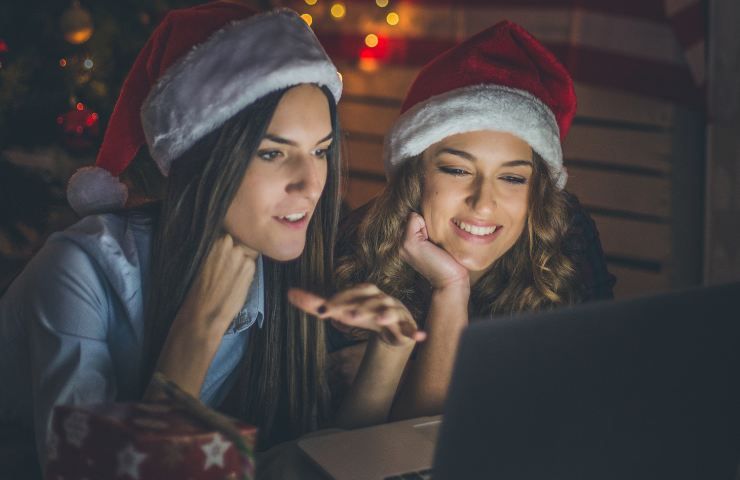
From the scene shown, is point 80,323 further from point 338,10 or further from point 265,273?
point 338,10

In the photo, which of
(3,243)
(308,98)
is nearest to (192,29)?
(308,98)

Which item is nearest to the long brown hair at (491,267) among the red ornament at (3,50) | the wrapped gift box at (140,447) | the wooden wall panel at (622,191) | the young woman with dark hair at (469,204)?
the young woman with dark hair at (469,204)

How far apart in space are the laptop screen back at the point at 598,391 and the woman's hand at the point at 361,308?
33 cm

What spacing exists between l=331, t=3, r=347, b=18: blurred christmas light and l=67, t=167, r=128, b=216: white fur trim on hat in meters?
2.81

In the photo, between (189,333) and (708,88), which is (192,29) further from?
(708,88)

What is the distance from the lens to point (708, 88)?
281 centimetres

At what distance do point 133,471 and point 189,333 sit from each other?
43 centimetres

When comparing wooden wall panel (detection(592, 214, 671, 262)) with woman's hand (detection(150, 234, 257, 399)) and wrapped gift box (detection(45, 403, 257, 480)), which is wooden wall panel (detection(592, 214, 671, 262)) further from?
wrapped gift box (detection(45, 403, 257, 480))

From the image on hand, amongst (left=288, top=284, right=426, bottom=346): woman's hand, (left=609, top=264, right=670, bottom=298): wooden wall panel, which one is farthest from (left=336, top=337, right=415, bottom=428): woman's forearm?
(left=609, top=264, right=670, bottom=298): wooden wall panel

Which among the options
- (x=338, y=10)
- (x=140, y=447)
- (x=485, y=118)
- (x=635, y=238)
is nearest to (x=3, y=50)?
(x=485, y=118)

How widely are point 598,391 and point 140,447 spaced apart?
1.53 feet

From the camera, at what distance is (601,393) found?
86 cm

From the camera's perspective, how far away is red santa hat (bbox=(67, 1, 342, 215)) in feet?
3.97

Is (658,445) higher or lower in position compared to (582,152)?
lower
